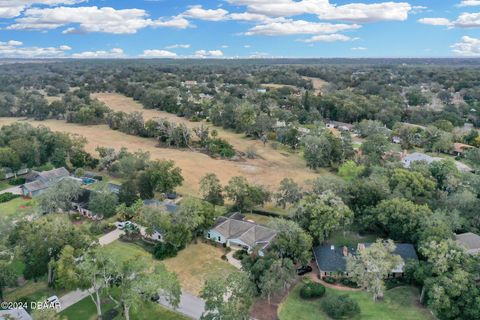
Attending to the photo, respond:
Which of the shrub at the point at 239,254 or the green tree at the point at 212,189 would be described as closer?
the shrub at the point at 239,254

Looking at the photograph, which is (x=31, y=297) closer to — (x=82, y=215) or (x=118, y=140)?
(x=82, y=215)

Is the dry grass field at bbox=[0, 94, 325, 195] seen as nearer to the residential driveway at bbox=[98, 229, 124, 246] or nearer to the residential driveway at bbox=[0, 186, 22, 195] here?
the residential driveway at bbox=[98, 229, 124, 246]

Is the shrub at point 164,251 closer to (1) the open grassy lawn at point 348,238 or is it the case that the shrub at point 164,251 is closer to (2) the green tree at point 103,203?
(2) the green tree at point 103,203

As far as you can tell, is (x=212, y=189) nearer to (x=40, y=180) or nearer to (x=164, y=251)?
(x=164, y=251)

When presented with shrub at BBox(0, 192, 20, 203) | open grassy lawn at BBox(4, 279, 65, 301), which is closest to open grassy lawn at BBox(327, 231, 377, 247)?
open grassy lawn at BBox(4, 279, 65, 301)

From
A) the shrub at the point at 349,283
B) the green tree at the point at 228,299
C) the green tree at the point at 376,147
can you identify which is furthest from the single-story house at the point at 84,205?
the green tree at the point at 376,147

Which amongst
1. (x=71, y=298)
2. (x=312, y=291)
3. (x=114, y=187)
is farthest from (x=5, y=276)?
(x=114, y=187)

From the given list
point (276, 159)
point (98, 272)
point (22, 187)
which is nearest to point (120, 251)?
point (98, 272)

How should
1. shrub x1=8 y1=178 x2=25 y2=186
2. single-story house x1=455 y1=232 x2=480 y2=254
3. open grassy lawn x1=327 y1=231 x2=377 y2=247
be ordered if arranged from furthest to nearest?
shrub x1=8 y1=178 x2=25 y2=186 → open grassy lawn x1=327 y1=231 x2=377 y2=247 → single-story house x1=455 y1=232 x2=480 y2=254
